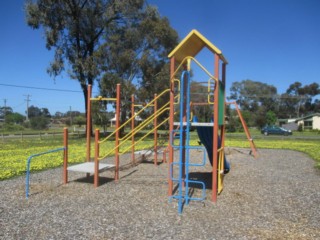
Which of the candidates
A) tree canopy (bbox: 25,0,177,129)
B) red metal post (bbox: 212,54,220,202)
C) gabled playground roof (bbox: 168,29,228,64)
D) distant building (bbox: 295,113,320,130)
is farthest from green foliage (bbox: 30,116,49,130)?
red metal post (bbox: 212,54,220,202)

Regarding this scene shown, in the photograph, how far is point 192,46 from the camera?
24.2 ft

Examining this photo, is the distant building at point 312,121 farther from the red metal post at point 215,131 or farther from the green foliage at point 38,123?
the red metal post at point 215,131

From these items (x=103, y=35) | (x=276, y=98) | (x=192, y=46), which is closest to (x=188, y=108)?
(x=192, y=46)

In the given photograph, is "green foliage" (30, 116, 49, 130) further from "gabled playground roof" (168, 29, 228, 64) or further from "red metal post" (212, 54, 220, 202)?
"red metal post" (212, 54, 220, 202)

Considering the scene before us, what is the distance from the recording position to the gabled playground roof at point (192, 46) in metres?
6.59

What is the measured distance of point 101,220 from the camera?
5309 mm

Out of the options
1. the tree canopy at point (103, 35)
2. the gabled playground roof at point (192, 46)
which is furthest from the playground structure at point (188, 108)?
the tree canopy at point (103, 35)

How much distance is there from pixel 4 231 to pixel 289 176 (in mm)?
7655

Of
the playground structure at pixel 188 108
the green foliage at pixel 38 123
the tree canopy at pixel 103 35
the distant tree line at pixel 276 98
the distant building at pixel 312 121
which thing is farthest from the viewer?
the distant tree line at pixel 276 98

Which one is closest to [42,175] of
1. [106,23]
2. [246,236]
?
[246,236]

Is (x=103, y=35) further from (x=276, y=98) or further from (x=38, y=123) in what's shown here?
(x=276, y=98)

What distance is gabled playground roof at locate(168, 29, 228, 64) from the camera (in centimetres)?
659

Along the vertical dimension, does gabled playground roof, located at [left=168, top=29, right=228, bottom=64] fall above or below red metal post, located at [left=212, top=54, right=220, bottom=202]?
above

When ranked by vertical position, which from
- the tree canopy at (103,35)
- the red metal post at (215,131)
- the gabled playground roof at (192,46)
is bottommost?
the red metal post at (215,131)
